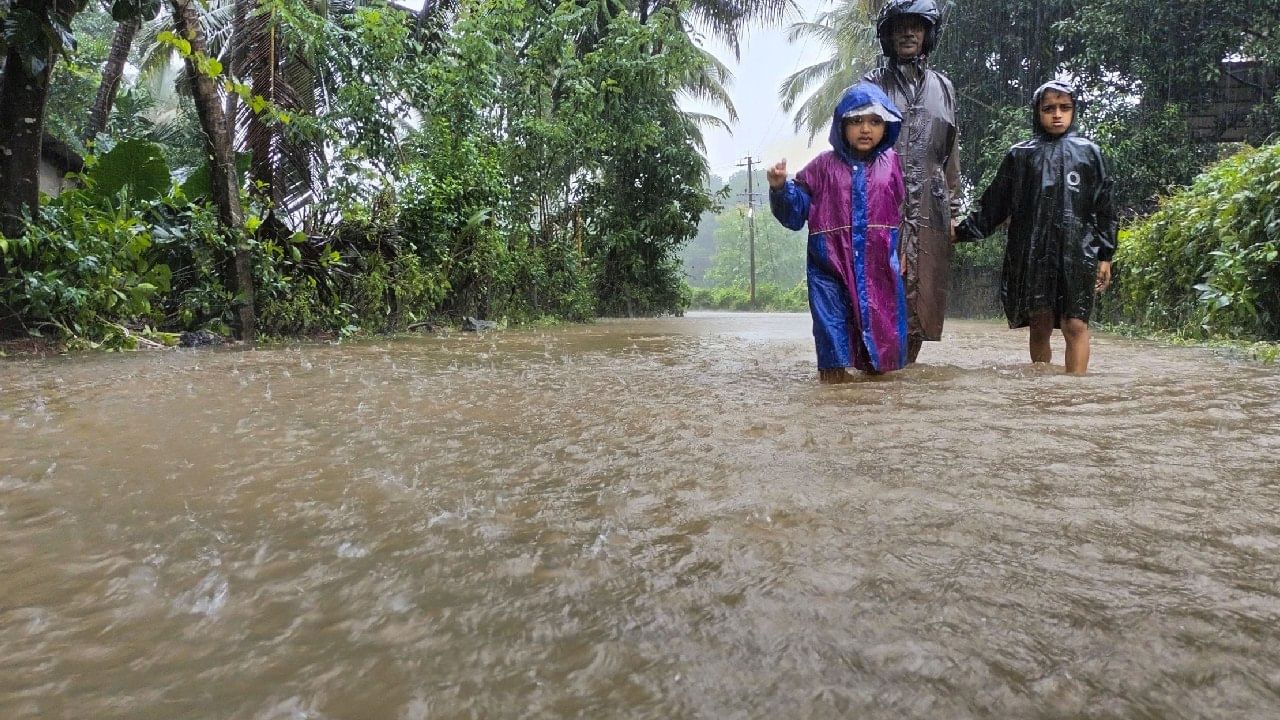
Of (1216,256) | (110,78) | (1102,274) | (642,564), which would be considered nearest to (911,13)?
(1102,274)

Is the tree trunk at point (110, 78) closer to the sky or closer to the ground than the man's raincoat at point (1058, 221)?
closer to the sky

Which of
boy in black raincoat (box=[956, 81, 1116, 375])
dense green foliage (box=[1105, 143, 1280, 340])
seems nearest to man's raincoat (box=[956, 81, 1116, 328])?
boy in black raincoat (box=[956, 81, 1116, 375])

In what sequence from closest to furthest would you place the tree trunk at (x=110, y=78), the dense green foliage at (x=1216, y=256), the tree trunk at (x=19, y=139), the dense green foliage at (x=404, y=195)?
the tree trunk at (x=19, y=139) → the dense green foliage at (x=404, y=195) → the dense green foliage at (x=1216, y=256) → the tree trunk at (x=110, y=78)

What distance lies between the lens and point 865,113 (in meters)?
3.75

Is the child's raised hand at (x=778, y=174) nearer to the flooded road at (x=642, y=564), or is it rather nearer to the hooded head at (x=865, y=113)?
the hooded head at (x=865, y=113)

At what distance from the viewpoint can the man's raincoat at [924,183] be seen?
4.08 m

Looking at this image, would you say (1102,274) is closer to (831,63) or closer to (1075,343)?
(1075,343)

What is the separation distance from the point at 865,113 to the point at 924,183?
0.61m

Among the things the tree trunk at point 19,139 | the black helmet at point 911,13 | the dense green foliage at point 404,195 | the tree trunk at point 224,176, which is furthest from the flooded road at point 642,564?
the tree trunk at point 224,176

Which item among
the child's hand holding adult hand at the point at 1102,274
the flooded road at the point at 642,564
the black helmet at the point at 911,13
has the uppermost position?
the black helmet at the point at 911,13

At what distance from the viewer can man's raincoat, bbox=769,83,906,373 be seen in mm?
3780

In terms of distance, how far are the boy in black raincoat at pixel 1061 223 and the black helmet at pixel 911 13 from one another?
659 mm

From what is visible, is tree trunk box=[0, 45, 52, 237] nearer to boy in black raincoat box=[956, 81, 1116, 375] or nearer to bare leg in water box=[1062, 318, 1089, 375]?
boy in black raincoat box=[956, 81, 1116, 375]

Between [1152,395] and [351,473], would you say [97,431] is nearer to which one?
[351,473]
